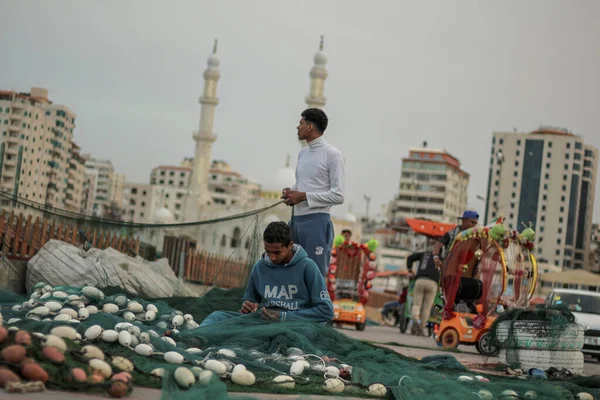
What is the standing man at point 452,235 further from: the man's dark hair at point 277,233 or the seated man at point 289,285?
the man's dark hair at point 277,233

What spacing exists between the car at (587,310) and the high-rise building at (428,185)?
149 meters

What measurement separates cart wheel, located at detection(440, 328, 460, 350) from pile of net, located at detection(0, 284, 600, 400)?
17.1 ft

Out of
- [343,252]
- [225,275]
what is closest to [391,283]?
[343,252]

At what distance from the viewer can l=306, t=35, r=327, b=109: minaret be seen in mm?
100000

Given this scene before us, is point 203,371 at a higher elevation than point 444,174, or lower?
lower

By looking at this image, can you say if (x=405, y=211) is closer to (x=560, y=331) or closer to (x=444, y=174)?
(x=444, y=174)

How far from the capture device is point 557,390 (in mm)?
6625

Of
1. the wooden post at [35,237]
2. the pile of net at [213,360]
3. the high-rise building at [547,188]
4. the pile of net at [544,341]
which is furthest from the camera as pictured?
the high-rise building at [547,188]

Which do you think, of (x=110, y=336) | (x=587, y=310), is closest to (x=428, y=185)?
(x=587, y=310)

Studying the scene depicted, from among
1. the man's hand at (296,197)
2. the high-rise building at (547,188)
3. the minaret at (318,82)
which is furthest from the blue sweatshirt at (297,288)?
the high-rise building at (547,188)

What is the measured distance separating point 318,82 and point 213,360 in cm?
9802

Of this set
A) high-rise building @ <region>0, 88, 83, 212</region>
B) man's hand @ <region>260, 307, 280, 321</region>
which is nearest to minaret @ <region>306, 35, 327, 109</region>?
high-rise building @ <region>0, 88, 83, 212</region>

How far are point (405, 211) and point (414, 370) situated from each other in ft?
551

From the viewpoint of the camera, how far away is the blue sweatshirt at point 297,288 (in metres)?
7.55
